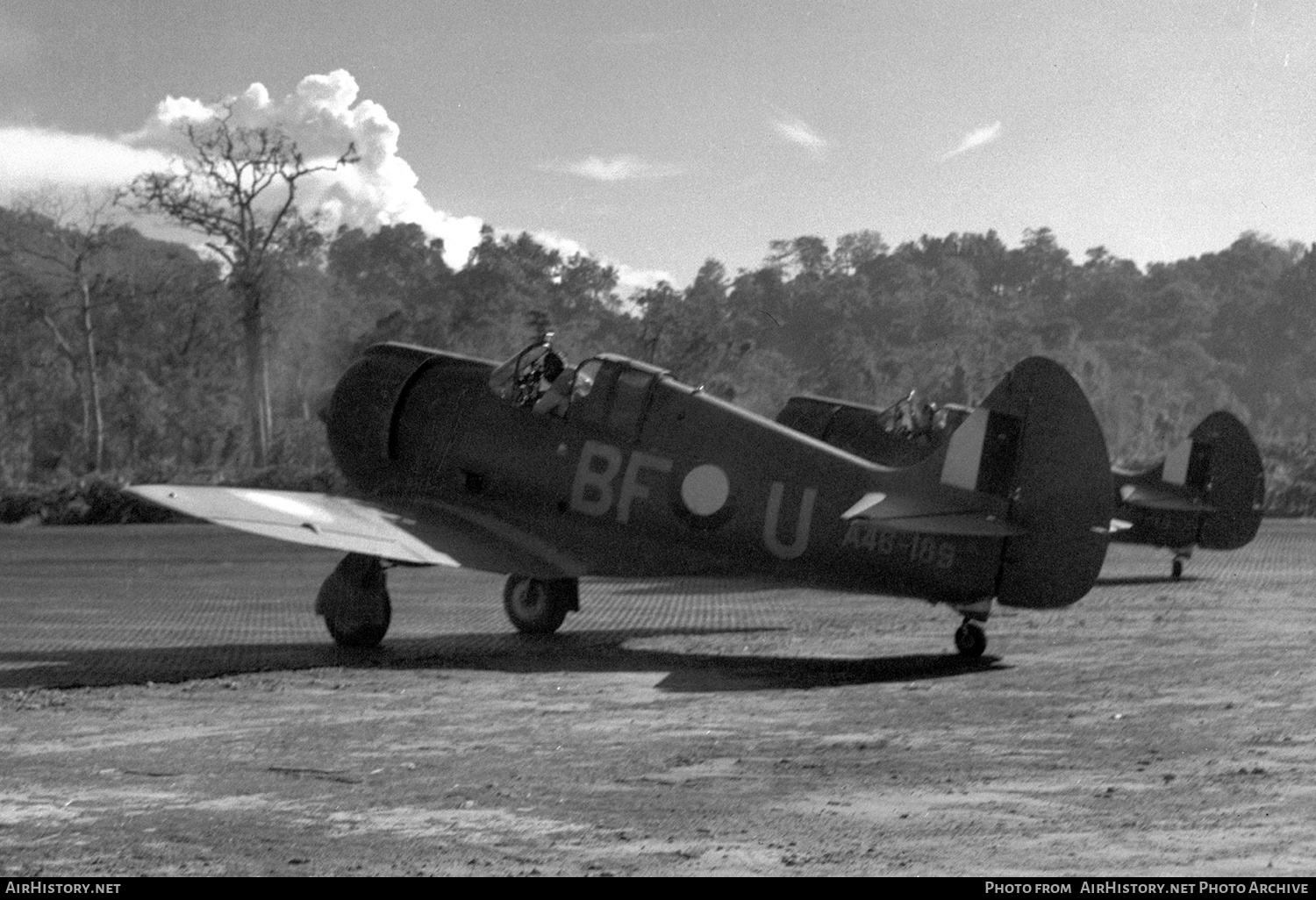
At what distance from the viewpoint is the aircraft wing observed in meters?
10.3

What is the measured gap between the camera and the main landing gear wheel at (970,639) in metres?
10.6

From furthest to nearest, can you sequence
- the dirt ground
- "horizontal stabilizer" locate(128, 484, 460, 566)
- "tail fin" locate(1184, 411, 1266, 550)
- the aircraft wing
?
"tail fin" locate(1184, 411, 1266, 550) → the aircraft wing → "horizontal stabilizer" locate(128, 484, 460, 566) → the dirt ground

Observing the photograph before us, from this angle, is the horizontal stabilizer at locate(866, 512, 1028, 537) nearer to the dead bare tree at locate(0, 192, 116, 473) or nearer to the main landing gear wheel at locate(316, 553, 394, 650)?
the main landing gear wheel at locate(316, 553, 394, 650)

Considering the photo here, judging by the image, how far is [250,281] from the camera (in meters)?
43.3

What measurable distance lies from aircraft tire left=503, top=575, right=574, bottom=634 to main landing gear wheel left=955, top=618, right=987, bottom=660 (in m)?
3.06

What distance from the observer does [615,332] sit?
6775cm

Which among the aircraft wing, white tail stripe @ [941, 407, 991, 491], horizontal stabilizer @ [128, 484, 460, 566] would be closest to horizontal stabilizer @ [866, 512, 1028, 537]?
white tail stripe @ [941, 407, 991, 491]

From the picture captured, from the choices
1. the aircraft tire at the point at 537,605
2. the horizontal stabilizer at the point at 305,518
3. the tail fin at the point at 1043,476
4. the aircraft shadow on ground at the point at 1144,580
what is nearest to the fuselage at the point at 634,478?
the tail fin at the point at 1043,476

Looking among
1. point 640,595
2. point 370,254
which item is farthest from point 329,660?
point 370,254

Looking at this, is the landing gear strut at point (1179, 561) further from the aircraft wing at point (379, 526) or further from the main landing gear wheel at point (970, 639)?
the aircraft wing at point (379, 526)

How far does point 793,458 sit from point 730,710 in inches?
118

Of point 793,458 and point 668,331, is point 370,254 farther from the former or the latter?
point 793,458

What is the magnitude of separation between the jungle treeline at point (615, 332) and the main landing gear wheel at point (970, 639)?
887 inches

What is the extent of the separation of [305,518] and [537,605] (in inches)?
86.4
